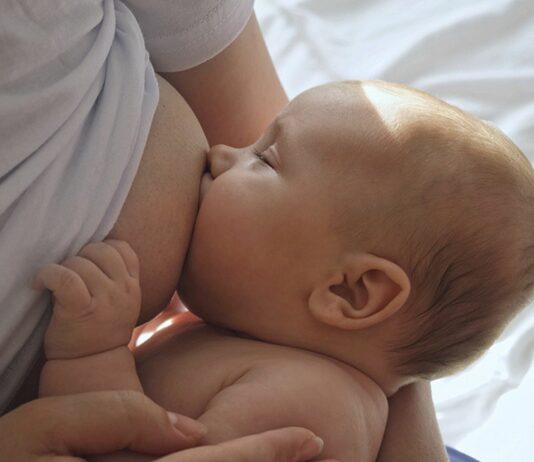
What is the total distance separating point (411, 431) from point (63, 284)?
0.47 m

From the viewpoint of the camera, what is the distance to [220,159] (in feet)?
3.29

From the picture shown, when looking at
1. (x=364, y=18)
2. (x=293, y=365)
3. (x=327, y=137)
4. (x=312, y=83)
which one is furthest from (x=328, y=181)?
(x=364, y=18)

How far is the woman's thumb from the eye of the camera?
0.77m

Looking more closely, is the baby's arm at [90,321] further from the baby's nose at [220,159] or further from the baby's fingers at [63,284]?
the baby's nose at [220,159]

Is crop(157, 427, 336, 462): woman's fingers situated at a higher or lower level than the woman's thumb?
lower

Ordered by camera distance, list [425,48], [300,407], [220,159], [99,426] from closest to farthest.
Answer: [99,426], [300,407], [220,159], [425,48]

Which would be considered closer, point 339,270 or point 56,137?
point 56,137

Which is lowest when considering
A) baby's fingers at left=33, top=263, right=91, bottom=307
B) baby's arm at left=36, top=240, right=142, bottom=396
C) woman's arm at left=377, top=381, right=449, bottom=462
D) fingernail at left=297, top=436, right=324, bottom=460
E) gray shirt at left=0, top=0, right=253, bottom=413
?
woman's arm at left=377, top=381, right=449, bottom=462

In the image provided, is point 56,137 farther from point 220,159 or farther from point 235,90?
point 235,90

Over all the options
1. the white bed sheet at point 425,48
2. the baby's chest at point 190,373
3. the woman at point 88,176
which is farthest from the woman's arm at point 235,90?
the white bed sheet at point 425,48

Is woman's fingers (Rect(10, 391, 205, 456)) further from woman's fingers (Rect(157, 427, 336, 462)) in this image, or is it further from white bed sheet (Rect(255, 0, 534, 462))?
white bed sheet (Rect(255, 0, 534, 462))

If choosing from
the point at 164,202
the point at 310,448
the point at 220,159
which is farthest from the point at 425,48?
the point at 310,448

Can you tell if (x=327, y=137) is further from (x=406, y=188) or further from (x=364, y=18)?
(x=364, y=18)

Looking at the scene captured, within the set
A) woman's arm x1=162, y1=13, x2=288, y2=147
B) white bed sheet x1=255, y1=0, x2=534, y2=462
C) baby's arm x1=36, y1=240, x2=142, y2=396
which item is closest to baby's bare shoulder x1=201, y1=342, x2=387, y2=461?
baby's arm x1=36, y1=240, x2=142, y2=396
